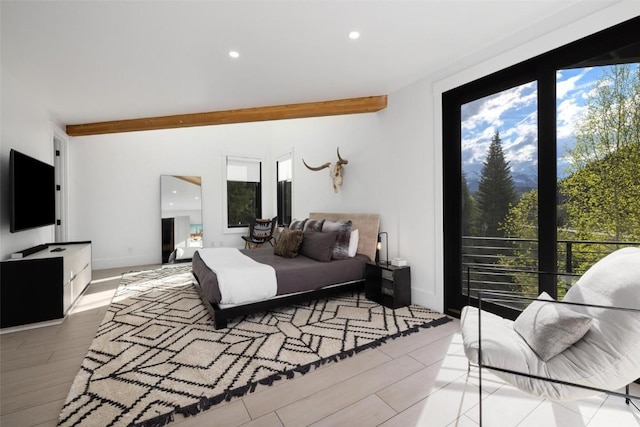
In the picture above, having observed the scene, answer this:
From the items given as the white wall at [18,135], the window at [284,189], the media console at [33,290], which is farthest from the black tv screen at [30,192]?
the window at [284,189]

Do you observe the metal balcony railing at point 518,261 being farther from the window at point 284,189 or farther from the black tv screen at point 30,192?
the black tv screen at point 30,192

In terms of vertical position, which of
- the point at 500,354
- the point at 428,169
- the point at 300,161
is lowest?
the point at 500,354

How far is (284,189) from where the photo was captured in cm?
654

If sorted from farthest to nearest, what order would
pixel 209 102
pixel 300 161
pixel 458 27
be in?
pixel 300 161 < pixel 209 102 < pixel 458 27

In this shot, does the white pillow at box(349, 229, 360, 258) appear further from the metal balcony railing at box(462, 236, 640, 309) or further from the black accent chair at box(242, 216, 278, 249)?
the black accent chair at box(242, 216, 278, 249)

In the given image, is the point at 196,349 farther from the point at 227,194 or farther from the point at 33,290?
the point at 227,194

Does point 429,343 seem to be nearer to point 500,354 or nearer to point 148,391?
point 500,354

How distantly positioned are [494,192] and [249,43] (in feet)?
8.66

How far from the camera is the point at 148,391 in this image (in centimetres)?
179

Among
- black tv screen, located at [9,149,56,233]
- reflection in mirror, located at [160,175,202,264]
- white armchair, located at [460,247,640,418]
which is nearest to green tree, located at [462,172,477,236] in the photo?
white armchair, located at [460,247,640,418]

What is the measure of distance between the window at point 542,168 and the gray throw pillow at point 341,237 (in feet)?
4.01

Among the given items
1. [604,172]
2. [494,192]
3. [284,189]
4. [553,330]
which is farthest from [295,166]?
[553,330]

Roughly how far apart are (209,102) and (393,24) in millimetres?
2530

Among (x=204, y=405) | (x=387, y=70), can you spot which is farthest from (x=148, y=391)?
(x=387, y=70)
